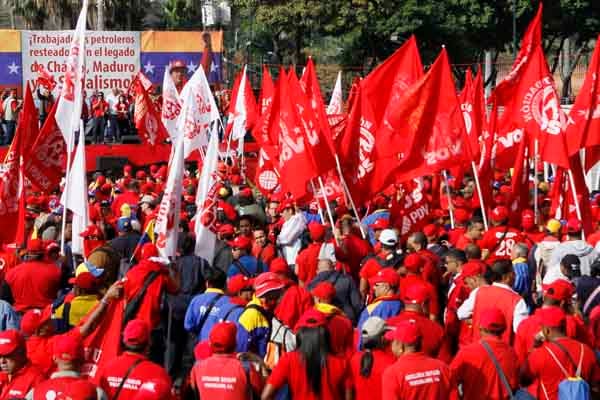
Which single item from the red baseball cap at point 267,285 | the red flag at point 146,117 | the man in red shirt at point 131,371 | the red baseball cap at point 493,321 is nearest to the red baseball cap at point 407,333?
the red baseball cap at point 493,321

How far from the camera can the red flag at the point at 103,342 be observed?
27.3 feet

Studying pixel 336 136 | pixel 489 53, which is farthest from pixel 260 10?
pixel 336 136

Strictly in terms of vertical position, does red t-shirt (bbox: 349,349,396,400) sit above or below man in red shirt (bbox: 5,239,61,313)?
above

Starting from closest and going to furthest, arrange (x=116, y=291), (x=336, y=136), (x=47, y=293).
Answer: (x=116, y=291)
(x=47, y=293)
(x=336, y=136)

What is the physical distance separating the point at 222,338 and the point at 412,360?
1101mm

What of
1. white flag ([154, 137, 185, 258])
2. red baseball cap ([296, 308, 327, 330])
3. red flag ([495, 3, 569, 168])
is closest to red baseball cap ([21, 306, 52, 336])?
red baseball cap ([296, 308, 327, 330])

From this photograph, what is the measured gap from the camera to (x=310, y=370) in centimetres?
735

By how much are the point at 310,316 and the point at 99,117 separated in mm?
24308

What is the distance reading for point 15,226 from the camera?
13.0m

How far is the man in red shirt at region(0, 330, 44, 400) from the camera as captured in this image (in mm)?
7211

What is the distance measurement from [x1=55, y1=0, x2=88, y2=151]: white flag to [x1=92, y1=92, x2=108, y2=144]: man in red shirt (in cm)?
1699

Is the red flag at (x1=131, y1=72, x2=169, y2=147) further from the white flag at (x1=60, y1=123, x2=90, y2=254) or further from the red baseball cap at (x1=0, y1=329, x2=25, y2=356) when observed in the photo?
the red baseball cap at (x1=0, y1=329, x2=25, y2=356)

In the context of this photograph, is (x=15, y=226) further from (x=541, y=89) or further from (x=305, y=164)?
(x=541, y=89)

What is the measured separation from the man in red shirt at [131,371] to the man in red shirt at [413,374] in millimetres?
1259
